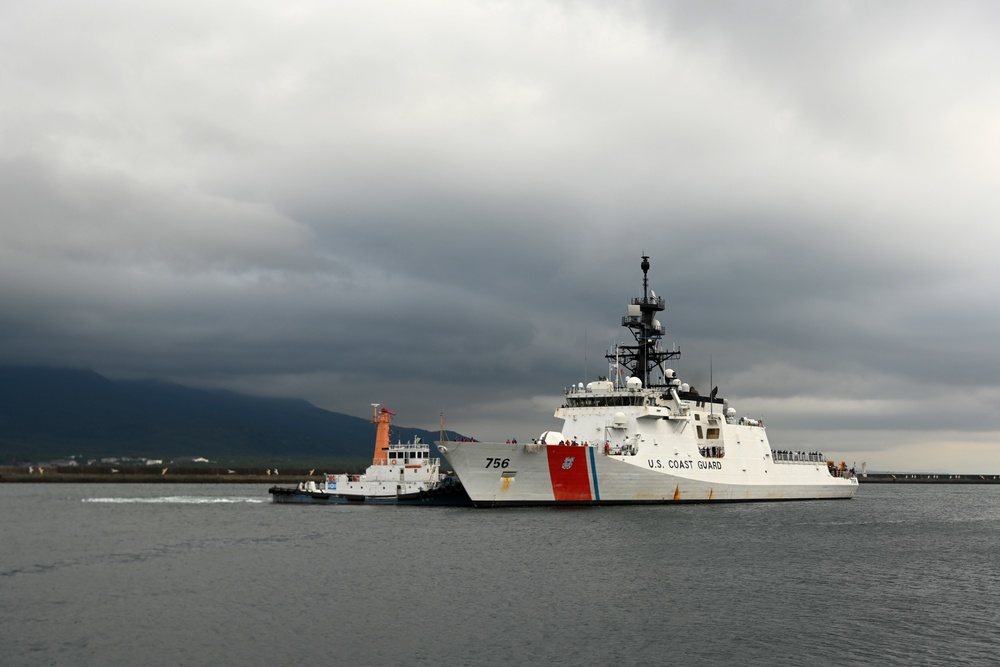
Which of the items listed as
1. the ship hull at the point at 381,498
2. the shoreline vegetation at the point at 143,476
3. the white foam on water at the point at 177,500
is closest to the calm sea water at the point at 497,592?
the ship hull at the point at 381,498

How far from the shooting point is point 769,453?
55.4 meters

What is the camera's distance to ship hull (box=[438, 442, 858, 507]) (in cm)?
4288

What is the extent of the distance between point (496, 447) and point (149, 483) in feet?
206

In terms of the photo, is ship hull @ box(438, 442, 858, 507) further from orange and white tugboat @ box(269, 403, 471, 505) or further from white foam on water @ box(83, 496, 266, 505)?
white foam on water @ box(83, 496, 266, 505)

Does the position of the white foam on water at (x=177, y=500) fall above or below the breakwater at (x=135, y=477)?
below

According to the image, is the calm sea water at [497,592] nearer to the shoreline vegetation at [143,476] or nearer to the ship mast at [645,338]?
the ship mast at [645,338]

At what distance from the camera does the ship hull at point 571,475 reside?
4288 cm

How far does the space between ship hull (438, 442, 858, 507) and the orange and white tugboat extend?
5.75 meters

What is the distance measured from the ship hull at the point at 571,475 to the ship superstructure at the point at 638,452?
5cm

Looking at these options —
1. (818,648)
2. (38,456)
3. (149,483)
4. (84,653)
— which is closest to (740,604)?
(818,648)

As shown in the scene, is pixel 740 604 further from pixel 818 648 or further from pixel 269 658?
pixel 269 658

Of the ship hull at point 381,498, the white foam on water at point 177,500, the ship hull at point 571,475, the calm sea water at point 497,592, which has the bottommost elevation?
the calm sea water at point 497,592

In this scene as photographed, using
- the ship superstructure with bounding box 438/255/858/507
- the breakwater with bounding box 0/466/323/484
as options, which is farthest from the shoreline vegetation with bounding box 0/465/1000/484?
the ship superstructure with bounding box 438/255/858/507

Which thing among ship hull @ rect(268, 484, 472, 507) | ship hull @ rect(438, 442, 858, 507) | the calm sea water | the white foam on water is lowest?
the calm sea water
